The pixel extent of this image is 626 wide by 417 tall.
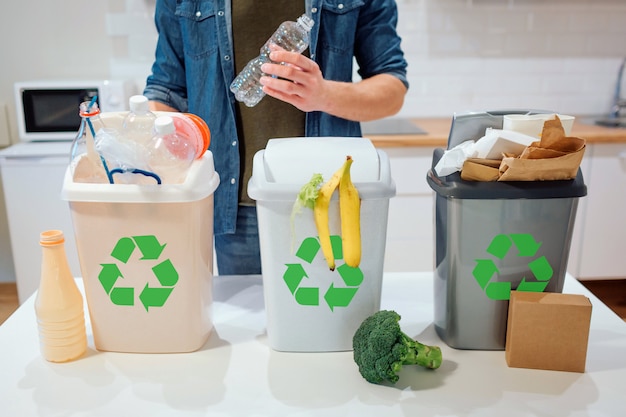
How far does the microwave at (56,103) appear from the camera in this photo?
2613 millimetres

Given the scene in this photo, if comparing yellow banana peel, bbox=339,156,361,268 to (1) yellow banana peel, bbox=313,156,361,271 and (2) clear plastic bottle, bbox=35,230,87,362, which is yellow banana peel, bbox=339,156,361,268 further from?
(2) clear plastic bottle, bbox=35,230,87,362

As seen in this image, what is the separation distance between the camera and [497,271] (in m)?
1.00

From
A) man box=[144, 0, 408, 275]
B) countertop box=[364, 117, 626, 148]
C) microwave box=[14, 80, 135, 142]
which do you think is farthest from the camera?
microwave box=[14, 80, 135, 142]

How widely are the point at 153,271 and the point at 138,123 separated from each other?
25 cm

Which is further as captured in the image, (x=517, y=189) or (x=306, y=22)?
(x=306, y=22)

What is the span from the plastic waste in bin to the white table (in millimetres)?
39

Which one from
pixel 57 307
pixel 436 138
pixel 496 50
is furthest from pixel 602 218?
pixel 57 307

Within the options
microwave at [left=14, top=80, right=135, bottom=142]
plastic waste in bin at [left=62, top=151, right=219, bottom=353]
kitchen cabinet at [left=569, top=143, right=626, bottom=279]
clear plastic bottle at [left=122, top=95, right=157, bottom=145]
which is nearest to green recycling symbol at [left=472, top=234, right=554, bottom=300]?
plastic waste in bin at [left=62, top=151, right=219, bottom=353]

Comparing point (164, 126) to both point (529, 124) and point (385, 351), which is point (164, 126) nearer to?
point (385, 351)

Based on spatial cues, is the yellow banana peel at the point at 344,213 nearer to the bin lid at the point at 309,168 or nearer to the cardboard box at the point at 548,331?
the bin lid at the point at 309,168

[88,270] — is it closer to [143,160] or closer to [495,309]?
[143,160]

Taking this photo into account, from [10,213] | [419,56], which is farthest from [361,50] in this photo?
[10,213]

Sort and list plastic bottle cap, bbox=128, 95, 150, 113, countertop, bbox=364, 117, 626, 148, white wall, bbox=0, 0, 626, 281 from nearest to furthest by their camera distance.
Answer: plastic bottle cap, bbox=128, 95, 150, 113 → countertop, bbox=364, 117, 626, 148 → white wall, bbox=0, 0, 626, 281

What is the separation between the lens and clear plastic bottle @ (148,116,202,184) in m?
0.96
